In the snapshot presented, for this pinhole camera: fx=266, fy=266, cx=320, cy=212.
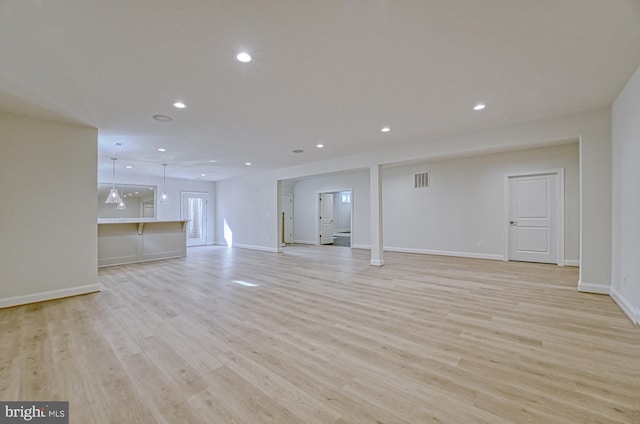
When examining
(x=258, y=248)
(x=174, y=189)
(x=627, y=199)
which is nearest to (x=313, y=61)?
(x=627, y=199)

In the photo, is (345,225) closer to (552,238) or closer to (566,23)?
(552,238)

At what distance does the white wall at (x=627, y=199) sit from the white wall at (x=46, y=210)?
698 centimetres

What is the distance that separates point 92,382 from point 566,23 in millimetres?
4302

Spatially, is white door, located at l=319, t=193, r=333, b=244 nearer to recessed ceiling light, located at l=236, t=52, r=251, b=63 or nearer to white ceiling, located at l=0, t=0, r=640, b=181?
white ceiling, located at l=0, t=0, r=640, b=181

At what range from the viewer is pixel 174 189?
9.85 metres

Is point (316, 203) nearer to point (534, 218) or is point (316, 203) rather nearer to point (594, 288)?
point (534, 218)

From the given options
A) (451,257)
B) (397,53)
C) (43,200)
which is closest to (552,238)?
(451,257)

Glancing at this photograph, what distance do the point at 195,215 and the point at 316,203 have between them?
192 inches

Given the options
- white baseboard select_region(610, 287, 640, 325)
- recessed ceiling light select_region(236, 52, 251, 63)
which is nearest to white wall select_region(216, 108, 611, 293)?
white baseboard select_region(610, 287, 640, 325)

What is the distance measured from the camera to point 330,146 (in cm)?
567

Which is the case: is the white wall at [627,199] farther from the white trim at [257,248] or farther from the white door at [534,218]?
the white trim at [257,248]

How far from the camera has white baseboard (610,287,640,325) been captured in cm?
271

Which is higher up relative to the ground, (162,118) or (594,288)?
(162,118)

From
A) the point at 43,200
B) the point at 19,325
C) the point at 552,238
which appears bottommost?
the point at 19,325
